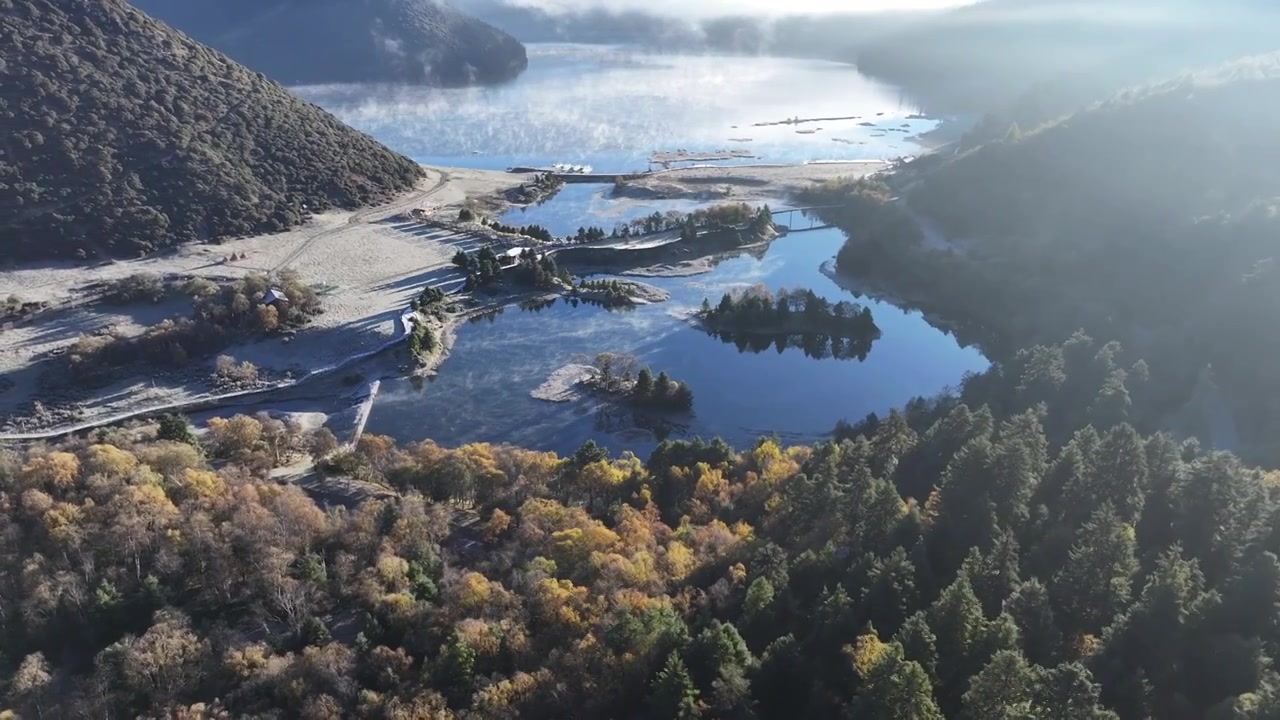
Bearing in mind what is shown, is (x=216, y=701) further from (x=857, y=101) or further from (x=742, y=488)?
(x=857, y=101)

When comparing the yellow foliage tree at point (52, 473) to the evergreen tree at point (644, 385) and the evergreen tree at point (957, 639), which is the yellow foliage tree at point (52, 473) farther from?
the evergreen tree at point (957, 639)

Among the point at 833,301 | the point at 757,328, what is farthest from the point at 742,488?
Answer: the point at 833,301

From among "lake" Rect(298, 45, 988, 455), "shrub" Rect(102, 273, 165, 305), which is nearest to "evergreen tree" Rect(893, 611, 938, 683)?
"lake" Rect(298, 45, 988, 455)

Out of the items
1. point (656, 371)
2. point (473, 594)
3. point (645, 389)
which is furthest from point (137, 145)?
point (473, 594)

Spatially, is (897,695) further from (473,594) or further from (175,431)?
(175,431)

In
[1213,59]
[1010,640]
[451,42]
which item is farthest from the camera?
[451,42]
